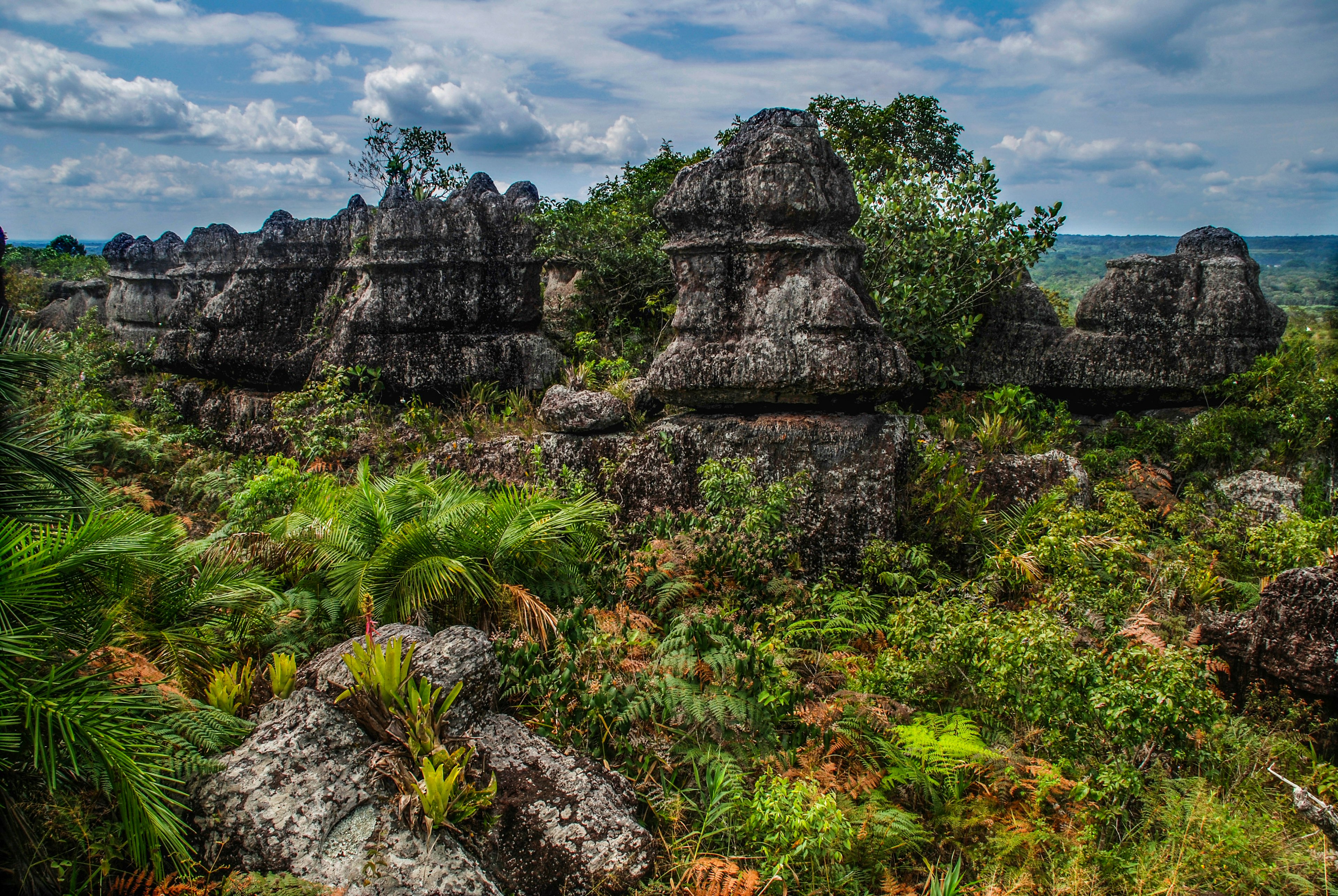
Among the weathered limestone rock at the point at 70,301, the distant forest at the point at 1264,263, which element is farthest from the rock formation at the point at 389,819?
the weathered limestone rock at the point at 70,301

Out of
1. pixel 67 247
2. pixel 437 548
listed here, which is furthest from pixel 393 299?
pixel 67 247

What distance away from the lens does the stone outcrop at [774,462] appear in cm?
723

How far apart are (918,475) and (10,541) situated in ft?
22.2

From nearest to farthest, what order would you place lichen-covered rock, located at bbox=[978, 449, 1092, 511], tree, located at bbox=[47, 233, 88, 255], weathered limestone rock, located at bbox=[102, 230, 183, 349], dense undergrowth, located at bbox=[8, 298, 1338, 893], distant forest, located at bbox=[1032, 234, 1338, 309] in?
dense undergrowth, located at bbox=[8, 298, 1338, 893], lichen-covered rock, located at bbox=[978, 449, 1092, 511], distant forest, located at bbox=[1032, 234, 1338, 309], weathered limestone rock, located at bbox=[102, 230, 183, 349], tree, located at bbox=[47, 233, 88, 255]

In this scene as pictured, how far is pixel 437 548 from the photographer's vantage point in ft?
19.2

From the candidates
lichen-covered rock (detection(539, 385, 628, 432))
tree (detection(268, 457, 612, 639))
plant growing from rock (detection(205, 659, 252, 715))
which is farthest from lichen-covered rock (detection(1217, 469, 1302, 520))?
plant growing from rock (detection(205, 659, 252, 715))

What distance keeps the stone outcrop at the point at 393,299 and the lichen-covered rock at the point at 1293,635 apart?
7.46m

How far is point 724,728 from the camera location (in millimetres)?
4727

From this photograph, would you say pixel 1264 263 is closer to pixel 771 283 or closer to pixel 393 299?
pixel 771 283

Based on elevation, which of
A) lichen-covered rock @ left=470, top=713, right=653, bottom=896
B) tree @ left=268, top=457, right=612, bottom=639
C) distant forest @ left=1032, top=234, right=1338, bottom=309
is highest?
distant forest @ left=1032, top=234, right=1338, bottom=309

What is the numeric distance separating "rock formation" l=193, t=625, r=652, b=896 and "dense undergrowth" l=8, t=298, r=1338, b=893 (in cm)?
22

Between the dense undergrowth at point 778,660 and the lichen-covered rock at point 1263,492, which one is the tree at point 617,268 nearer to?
the dense undergrowth at point 778,660

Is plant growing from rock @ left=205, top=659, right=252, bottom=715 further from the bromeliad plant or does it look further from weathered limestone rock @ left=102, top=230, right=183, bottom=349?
weathered limestone rock @ left=102, top=230, right=183, bottom=349

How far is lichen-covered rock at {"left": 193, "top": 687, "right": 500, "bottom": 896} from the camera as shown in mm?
3770
